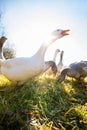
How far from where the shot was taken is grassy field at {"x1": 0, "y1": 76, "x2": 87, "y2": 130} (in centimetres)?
344

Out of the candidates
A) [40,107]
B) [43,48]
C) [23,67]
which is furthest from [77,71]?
[40,107]

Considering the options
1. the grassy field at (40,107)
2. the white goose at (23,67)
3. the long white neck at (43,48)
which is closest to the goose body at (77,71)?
the grassy field at (40,107)

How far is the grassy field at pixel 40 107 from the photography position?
11.3 ft

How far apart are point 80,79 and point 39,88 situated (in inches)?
58.7

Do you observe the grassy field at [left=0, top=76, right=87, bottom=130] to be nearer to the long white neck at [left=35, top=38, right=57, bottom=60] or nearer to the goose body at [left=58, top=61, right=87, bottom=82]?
the long white neck at [left=35, top=38, right=57, bottom=60]

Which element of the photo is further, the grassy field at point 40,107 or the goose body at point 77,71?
the goose body at point 77,71

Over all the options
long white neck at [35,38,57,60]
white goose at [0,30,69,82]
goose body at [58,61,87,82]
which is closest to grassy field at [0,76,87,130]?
white goose at [0,30,69,82]

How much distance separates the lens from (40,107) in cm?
397

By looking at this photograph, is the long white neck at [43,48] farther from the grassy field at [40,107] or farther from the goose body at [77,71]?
the goose body at [77,71]

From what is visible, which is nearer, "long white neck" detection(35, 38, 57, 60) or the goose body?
"long white neck" detection(35, 38, 57, 60)

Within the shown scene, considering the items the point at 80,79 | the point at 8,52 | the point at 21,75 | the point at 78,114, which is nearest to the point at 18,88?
the point at 21,75

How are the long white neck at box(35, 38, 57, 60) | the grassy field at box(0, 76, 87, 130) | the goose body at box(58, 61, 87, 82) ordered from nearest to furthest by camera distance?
1. the grassy field at box(0, 76, 87, 130)
2. the long white neck at box(35, 38, 57, 60)
3. the goose body at box(58, 61, 87, 82)

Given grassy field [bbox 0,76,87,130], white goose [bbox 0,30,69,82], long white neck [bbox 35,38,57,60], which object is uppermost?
long white neck [bbox 35,38,57,60]

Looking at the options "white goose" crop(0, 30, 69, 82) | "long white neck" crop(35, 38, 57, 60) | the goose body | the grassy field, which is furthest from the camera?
the goose body
